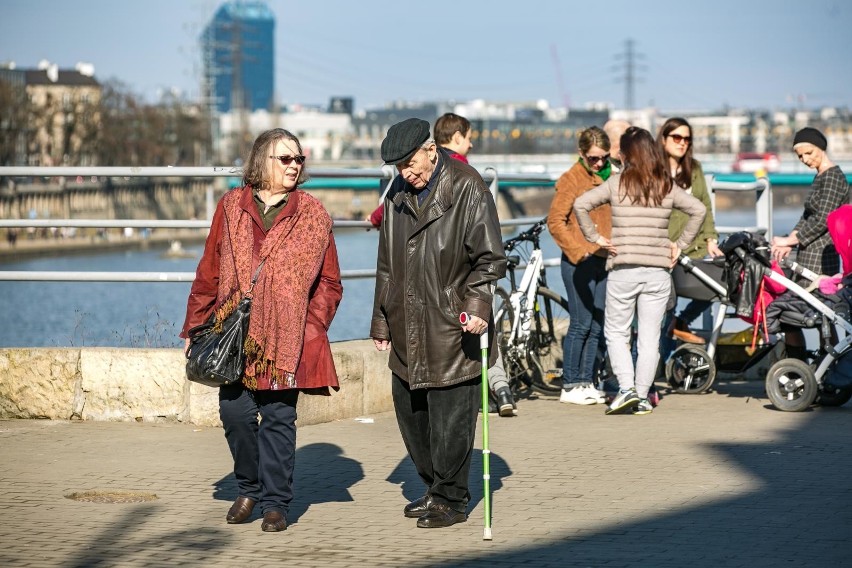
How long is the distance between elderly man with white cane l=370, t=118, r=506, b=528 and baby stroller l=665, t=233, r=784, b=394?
3721 mm

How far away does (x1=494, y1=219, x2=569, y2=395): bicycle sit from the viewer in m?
9.62

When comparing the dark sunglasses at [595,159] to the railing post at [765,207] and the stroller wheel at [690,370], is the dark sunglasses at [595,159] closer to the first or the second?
the stroller wheel at [690,370]

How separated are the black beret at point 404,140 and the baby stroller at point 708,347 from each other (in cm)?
397

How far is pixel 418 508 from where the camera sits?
20.4 ft

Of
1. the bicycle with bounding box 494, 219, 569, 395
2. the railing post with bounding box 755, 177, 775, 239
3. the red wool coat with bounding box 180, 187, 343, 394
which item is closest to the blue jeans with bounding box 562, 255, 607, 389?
the bicycle with bounding box 494, 219, 569, 395

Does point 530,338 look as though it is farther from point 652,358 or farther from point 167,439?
point 167,439

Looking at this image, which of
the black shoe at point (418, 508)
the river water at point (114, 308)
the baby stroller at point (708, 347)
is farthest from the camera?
the river water at point (114, 308)

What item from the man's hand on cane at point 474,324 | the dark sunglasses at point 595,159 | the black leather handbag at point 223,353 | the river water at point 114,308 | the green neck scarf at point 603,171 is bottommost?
the river water at point 114,308

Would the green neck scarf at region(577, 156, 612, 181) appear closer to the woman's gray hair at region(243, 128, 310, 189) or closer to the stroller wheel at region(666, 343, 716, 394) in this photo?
the stroller wheel at region(666, 343, 716, 394)

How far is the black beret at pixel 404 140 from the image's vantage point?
19.4 ft

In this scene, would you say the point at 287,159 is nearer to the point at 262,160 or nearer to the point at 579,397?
the point at 262,160

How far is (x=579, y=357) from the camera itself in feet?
31.8

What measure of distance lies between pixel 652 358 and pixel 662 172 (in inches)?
45.7

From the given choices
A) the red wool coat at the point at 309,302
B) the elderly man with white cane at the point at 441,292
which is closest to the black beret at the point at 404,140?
the elderly man with white cane at the point at 441,292
